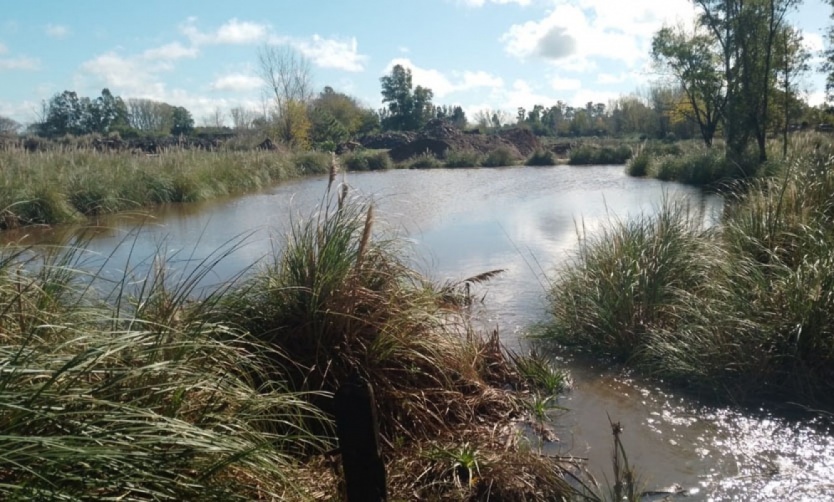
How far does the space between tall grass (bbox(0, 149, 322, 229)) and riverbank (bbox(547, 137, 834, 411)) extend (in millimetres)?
5173

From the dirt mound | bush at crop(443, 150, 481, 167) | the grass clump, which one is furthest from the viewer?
the dirt mound

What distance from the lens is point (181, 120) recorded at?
201ft

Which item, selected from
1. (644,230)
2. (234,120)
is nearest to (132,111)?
(234,120)

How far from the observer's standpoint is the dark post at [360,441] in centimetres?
178

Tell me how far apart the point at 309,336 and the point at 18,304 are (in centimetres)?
121

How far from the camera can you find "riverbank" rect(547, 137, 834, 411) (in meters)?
Result: 3.39

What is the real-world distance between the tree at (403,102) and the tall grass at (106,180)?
40.1m

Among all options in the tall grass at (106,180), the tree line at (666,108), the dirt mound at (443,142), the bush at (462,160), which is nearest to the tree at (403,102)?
the tree line at (666,108)

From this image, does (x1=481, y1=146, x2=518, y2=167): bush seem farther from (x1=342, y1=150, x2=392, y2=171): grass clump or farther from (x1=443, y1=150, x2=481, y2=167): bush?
(x1=342, y1=150, x2=392, y2=171): grass clump

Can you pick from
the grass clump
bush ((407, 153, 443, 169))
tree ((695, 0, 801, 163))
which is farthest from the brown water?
bush ((407, 153, 443, 169))

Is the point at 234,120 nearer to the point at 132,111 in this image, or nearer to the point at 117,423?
the point at 132,111

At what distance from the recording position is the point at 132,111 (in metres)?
64.5

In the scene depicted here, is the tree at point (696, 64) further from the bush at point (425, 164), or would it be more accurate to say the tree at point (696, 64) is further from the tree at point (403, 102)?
the tree at point (403, 102)

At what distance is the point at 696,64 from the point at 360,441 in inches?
1133
